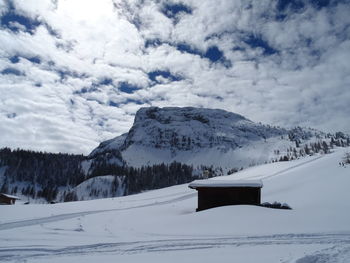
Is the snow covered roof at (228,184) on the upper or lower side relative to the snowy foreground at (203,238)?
upper

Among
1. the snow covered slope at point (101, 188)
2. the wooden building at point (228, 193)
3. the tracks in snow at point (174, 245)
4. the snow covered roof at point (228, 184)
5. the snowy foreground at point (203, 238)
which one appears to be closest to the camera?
the snowy foreground at point (203, 238)

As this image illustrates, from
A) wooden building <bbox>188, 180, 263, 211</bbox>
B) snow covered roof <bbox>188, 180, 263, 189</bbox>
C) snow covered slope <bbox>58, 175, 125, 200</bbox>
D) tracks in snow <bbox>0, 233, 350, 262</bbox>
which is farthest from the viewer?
snow covered slope <bbox>58, 175, 125, 200</bbox>

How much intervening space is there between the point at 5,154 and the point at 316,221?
213 m

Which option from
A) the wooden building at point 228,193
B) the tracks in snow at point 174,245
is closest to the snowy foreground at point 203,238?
the tracks in snow at point 174,245

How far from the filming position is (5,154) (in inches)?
7648

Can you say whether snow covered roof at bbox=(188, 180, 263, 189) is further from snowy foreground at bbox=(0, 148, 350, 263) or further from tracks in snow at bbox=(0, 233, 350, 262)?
tracks in snow at bbox=(0, 233, 350, 262)

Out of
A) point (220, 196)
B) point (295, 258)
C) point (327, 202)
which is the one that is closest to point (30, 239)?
point (295, 258)

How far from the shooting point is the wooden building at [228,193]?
24703 millimetres

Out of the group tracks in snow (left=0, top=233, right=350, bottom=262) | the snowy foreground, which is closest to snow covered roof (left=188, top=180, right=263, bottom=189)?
the snowy foreground

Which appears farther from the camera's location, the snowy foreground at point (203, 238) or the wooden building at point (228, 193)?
the wooden building at point (228, 193)

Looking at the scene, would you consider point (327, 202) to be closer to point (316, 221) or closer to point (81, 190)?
point (316, 221)

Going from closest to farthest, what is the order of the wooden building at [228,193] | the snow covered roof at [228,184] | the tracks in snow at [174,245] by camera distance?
the tracks in snow at [174,245] < the snow covered roof at [228,184] < the wooden building at [228,193]

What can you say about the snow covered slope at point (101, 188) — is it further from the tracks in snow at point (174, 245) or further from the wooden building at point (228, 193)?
the tracks in snow at point (174, 245)

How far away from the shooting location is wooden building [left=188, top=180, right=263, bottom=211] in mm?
24703
